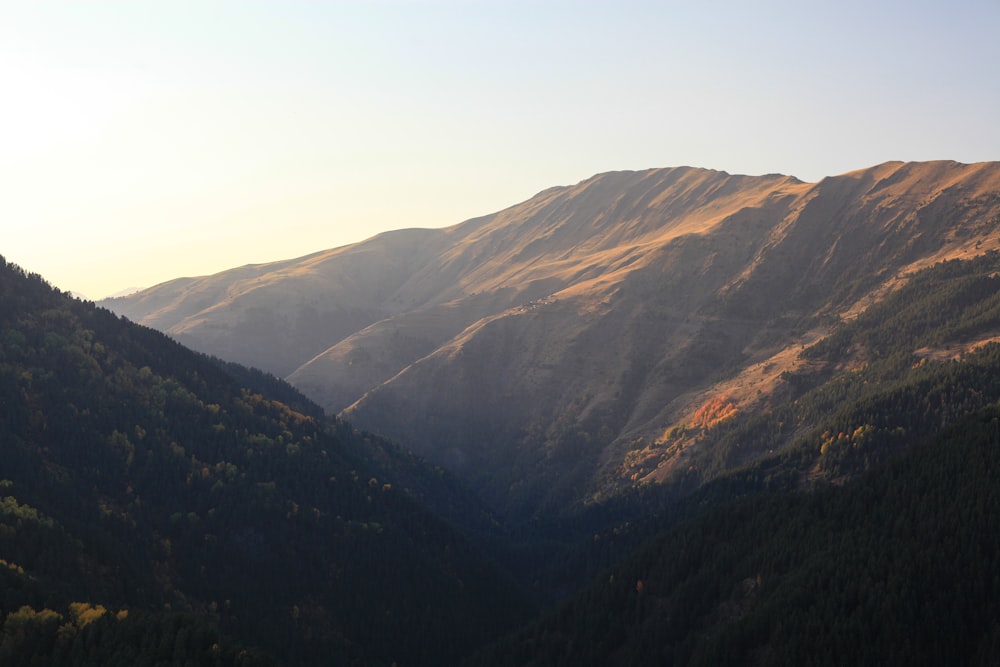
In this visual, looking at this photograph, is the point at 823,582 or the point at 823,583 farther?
the point at 823,582

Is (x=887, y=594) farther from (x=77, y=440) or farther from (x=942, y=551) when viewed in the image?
(x=77, y=440)

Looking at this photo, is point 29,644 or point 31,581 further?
point 31,581

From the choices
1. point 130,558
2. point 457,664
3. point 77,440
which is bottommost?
point 457,664

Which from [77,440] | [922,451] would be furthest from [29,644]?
[922,451]

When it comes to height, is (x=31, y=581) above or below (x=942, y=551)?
above

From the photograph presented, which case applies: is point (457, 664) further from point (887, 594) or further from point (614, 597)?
point (887, 594)

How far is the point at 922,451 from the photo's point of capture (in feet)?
585

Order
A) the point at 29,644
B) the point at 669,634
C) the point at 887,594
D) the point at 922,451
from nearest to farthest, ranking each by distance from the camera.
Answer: the point at 29,644
the point at 887,594
the point at 669,634
the point at 922,451

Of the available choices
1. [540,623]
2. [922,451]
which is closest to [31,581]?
[540,623]

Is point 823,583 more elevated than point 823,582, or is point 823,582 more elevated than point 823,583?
point 823,582

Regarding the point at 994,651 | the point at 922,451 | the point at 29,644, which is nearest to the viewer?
the point at 29,644

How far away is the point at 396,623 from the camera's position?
19750cm

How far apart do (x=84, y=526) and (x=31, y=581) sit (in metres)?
38.2

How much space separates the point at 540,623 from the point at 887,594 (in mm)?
75684
